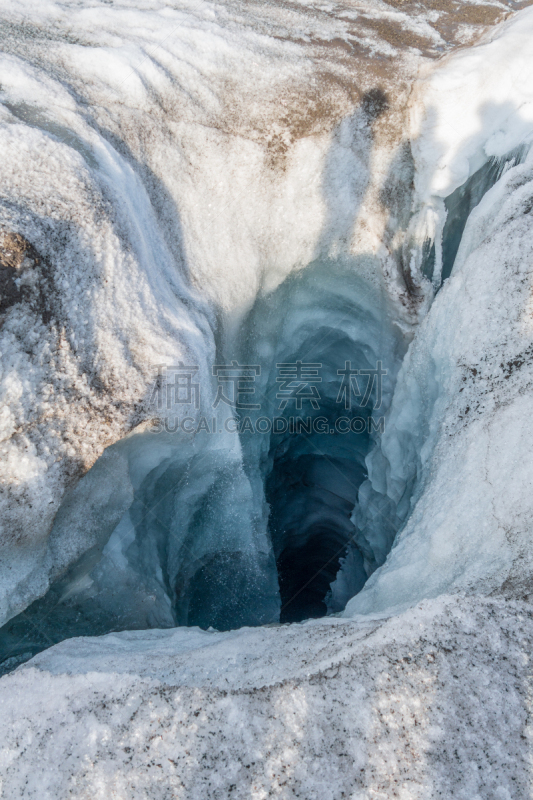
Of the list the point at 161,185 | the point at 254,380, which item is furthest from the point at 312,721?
the point at 161,185

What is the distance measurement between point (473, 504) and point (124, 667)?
181 cm

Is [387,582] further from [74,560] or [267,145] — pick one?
[267,145]

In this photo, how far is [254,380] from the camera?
4.21 meters

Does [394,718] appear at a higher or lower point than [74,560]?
higher

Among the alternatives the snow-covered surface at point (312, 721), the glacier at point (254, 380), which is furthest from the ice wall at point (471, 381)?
the snow-covered surface at point (312, 721)

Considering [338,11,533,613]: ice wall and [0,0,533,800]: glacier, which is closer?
[0,0,533,800]: glacier

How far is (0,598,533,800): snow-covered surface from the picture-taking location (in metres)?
1.53

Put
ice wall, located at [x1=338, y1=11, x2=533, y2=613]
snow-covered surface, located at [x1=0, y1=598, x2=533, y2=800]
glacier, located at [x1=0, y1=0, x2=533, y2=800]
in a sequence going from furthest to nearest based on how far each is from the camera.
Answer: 1. ice wall, located at [x1=338, y1=11, x2=533, y2=613]
2. glacier, located at [x1=0, y1=0, x2=533, y2=800]
3. snow-covered surface, located at [x1=0, y1=598, x2=533, y2=800]

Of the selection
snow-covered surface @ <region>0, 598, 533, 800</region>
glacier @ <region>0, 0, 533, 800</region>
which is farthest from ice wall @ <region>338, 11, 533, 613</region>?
snow-covered surface @ <region>0, 598, 533, 800</region>

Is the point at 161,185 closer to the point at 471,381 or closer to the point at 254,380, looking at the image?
the point at 254,380

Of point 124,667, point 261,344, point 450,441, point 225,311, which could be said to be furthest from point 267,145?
point 124,667

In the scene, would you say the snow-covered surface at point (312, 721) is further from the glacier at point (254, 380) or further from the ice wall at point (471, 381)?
the ice wall at point (471, 381)

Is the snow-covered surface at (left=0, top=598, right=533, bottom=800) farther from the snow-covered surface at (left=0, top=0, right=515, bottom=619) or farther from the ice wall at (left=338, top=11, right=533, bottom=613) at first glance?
the snow-covered surface at (left=0, top=0, right=515, bottom=619)

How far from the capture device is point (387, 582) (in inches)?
98.1
